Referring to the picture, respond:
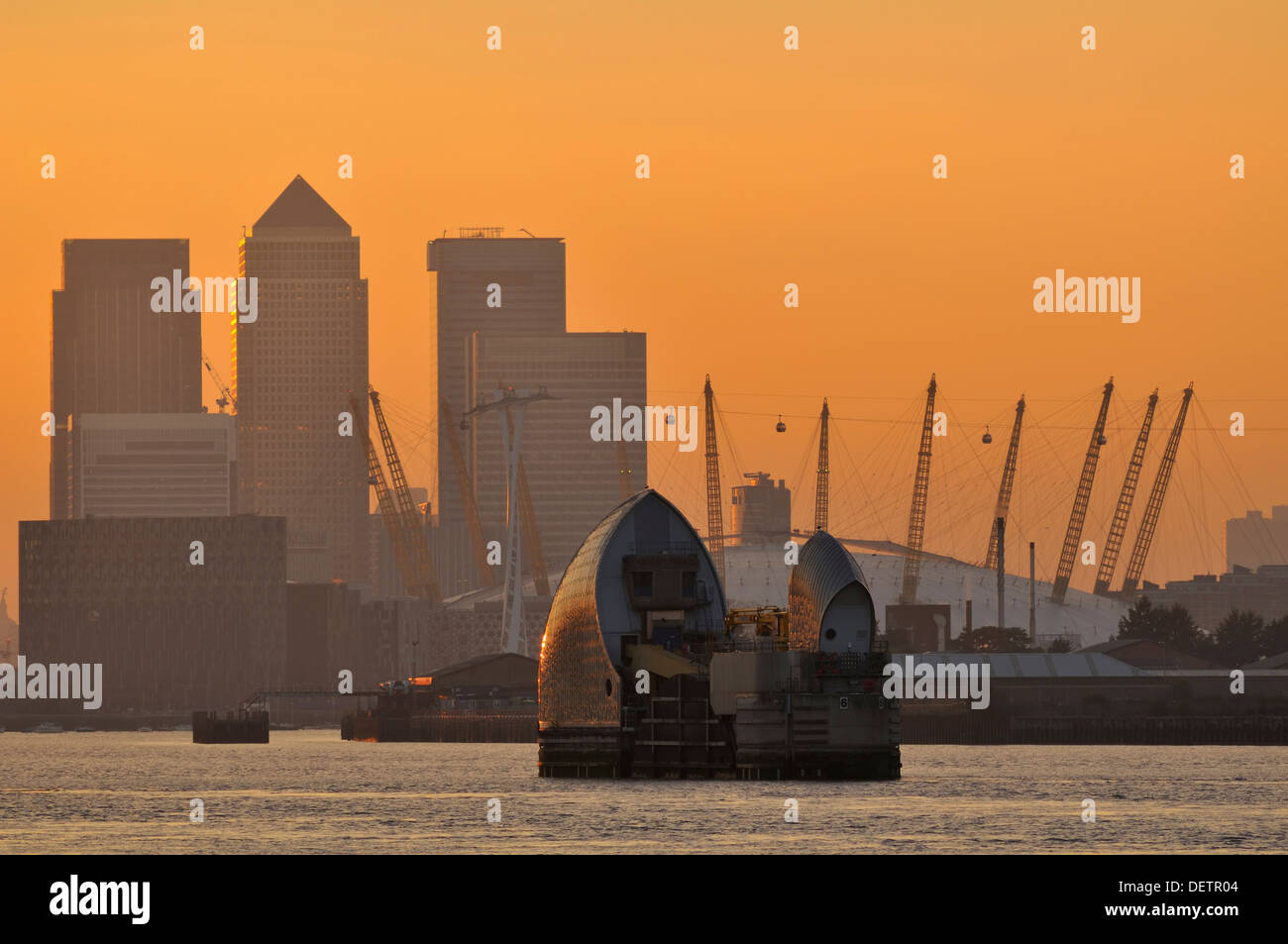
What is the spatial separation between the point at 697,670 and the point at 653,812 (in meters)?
26.6

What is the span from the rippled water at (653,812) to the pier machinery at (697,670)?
2389 millimetres

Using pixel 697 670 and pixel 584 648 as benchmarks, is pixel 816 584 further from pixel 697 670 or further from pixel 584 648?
pixel 584 648

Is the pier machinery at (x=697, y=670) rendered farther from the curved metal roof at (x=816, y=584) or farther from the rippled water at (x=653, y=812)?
the rippled water at (x=653, y=812)

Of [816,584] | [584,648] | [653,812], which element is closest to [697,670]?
[816,584]

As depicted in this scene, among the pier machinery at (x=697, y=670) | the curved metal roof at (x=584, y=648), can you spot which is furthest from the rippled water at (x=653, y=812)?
the curved metal roof at (x=584, y=648)

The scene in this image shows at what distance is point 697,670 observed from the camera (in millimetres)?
113750

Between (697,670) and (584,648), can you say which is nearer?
(697,670)

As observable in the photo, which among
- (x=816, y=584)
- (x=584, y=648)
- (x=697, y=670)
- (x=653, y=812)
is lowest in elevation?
(x=653, y=812)

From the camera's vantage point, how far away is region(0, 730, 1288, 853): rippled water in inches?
2874

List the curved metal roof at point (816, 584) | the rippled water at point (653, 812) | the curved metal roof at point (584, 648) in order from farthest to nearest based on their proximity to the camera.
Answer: the curved metal roof at point (584, 648)
the curved metal roof at point (816, 584)
the rippled water at point (653, 812)

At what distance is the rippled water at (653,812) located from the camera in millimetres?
73000

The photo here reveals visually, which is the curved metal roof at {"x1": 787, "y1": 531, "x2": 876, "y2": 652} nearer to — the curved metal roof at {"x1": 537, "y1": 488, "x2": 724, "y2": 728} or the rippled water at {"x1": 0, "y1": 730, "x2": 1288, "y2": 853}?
the curved metal roof at {"x1": 537, "y1": 488, "x2": 724, "y2": 728}
